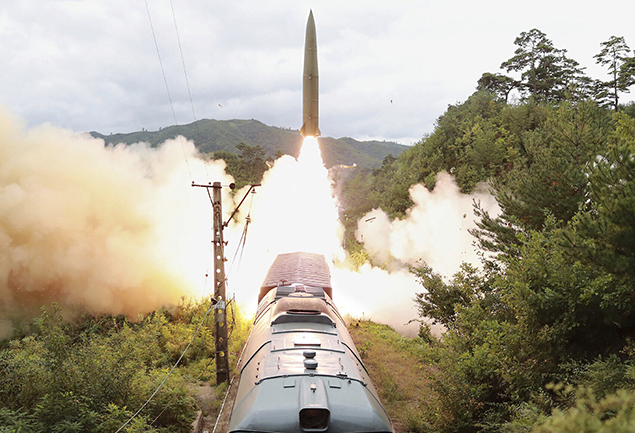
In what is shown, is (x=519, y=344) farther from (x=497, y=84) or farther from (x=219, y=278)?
(x=497, y=84)

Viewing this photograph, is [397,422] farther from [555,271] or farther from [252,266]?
[252,266]

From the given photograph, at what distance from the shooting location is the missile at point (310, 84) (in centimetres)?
2133

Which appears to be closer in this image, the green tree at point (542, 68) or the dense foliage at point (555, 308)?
the dense foliage at point (555, 308)

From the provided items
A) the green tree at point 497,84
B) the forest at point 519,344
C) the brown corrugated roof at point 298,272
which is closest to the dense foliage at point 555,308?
the forest at point 519,344

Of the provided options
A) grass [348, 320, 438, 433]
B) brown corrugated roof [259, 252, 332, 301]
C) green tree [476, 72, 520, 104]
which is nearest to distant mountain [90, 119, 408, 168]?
green tree [476, 72, 520, 104]

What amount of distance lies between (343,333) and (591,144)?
39.1 ft

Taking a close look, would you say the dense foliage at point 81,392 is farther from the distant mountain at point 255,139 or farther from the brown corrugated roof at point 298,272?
the distant mountain at point 255,139

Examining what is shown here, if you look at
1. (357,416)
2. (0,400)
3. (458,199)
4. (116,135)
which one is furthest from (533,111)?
(116,135)

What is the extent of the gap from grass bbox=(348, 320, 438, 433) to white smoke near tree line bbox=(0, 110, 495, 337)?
8.58ft

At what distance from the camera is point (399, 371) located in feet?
57.2

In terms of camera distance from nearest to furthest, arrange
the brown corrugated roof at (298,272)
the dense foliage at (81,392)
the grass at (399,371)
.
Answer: the dense foliage at (81,392)
the grass at (399,371)
the brown corrugated roof at (298,272)

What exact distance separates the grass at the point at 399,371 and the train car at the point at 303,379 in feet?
10.8

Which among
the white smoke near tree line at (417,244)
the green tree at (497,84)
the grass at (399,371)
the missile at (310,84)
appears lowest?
the grass at (399,371)

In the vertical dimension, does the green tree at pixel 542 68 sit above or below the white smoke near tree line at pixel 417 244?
above
